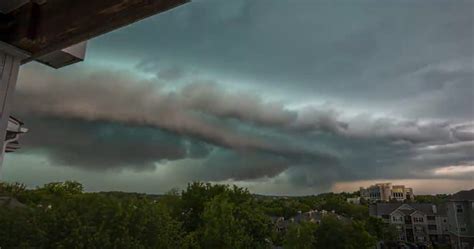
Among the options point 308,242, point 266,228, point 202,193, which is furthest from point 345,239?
point 202,193

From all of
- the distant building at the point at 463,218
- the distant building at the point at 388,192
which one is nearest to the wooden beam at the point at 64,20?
the distant building at the point at 463,218

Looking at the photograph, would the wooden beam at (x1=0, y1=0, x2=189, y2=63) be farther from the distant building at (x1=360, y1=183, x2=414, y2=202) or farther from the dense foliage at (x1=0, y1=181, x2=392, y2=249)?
the distant building at (x1=360, y1=183, x2=414, y2=202)

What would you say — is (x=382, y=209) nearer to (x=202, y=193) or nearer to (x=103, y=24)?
(x=202, y=193)

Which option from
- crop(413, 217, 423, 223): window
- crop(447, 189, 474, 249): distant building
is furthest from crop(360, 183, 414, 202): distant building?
crop(447, 189, 474, 249): distant building

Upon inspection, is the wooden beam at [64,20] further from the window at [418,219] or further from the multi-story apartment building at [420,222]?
the window at [418,219]

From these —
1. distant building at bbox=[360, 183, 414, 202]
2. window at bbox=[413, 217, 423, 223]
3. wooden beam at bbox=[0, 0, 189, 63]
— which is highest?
distant building at bbox=[360, 183, 414, 202]
